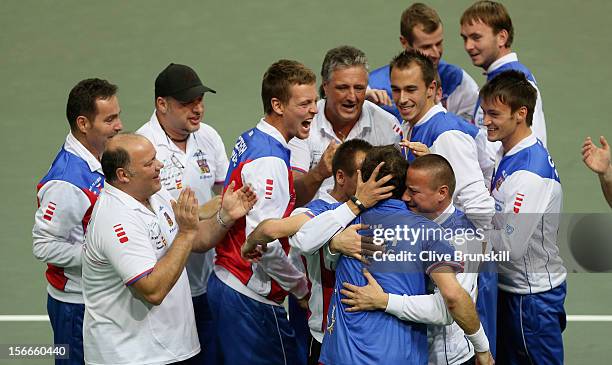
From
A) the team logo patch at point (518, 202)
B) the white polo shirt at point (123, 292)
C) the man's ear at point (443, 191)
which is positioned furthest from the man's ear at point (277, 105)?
the team logo patch at point (518, 202)

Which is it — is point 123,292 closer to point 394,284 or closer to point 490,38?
point 394,284

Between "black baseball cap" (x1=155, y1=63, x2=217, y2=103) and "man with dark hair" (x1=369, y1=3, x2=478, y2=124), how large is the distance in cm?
230

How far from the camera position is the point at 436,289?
679 centimetres

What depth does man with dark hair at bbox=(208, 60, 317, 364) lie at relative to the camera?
781 cm

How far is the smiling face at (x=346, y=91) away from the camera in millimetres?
8523

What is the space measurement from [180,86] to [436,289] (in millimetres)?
2768

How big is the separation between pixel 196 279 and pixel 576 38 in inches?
341

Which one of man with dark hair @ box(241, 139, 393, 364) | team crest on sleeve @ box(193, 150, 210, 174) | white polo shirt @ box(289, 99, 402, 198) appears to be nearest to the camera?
man with dark hair @ box(241, 139, 393, 364)

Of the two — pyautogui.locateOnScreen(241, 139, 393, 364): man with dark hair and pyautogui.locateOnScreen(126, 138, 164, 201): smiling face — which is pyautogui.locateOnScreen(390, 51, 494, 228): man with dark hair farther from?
pyautogui.locateOnScreen(126, 138, 164, 201): smiling face

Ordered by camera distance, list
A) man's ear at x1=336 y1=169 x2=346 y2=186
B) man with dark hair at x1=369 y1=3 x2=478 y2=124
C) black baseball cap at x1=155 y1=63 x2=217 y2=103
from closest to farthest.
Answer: man's ear at x1=336 y1=169 x2=346 y2=186 → black baseball cap at x1=155 y1=63 x2=217 y2=103 → man with dark hair at x1=369 y1=3 x2=478 y2=124

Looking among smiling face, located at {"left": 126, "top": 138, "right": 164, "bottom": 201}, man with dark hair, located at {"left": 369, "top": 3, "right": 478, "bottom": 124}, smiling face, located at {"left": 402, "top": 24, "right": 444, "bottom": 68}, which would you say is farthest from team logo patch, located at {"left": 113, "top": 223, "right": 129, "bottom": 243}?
smiling face, located at {"left": 402, "top": 24, "right": 444, "bottom": 68}

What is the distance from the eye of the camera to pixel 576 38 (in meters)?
15.0

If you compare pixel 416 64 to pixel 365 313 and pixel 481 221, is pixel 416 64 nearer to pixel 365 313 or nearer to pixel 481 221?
pixel 481 221

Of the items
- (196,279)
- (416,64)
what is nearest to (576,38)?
(416,64)
